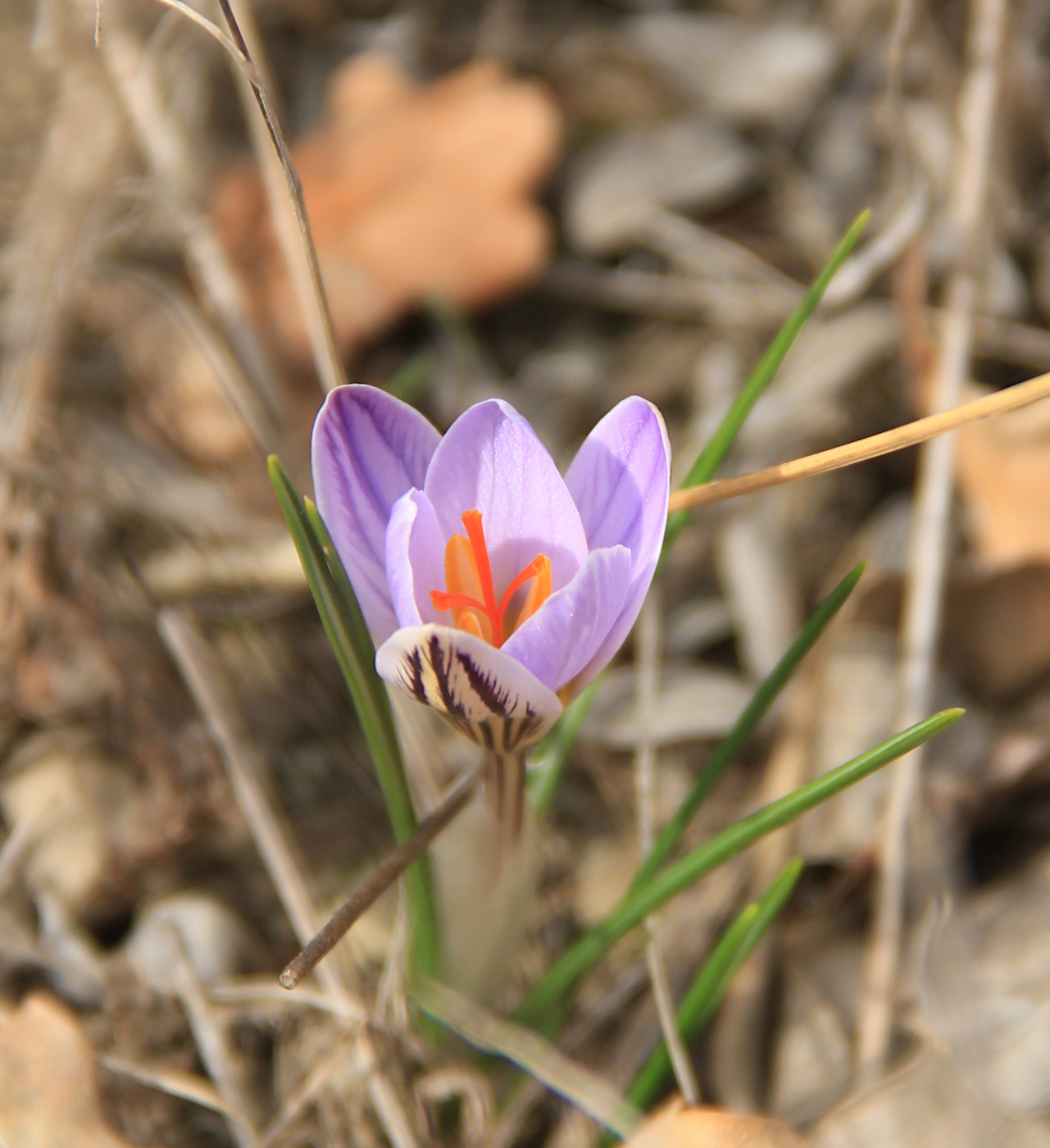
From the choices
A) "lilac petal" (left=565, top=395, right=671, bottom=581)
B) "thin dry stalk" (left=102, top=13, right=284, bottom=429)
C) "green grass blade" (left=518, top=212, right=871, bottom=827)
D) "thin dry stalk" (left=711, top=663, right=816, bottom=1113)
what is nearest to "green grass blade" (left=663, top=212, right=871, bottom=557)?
"green grass blade" (left=518, top=212, right=871, bottom=827)

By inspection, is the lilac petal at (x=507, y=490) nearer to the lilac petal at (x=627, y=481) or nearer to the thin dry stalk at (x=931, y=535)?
the lilac petal at (x=627, y=481)

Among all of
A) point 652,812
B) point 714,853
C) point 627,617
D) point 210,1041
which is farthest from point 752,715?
point 210,1041

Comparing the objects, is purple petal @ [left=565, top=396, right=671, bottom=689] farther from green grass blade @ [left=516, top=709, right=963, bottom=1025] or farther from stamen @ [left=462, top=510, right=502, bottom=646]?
green grass blade @ [left=516, top=709, right=963, bottom=1025]

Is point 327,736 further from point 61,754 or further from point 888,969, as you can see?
point 888,969

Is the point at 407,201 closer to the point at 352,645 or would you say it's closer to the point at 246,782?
the point at 246,782

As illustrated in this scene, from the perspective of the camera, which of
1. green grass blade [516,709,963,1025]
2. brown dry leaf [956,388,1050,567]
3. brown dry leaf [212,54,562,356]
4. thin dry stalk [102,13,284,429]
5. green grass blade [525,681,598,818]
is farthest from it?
brown dry leaf [212,54,562,356]

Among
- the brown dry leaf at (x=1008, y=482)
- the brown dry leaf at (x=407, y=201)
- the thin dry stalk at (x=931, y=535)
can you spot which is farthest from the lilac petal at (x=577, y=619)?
the brown dry leaf at (x=407, y=201)
